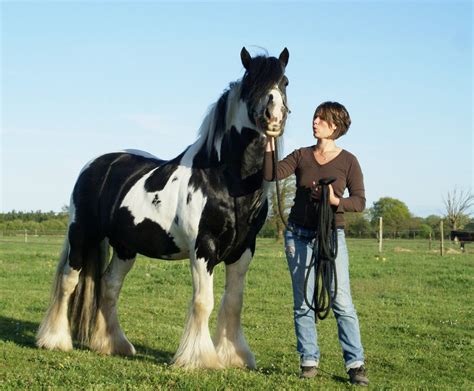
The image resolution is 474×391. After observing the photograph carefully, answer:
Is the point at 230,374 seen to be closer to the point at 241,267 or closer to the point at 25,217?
the point at 241,267

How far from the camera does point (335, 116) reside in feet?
16.3

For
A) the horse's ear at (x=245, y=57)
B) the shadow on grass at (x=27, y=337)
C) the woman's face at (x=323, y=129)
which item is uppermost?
the horse's ear at (x=245, y=57)

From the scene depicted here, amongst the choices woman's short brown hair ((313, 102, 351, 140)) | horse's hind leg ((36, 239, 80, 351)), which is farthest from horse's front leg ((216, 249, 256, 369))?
horse's hind leg ((36, 239, 80, 351))

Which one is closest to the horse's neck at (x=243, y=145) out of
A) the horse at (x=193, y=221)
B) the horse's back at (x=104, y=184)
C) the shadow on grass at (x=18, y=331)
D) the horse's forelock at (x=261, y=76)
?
the horse at (x=193, y=221)

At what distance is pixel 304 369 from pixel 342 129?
196 cm

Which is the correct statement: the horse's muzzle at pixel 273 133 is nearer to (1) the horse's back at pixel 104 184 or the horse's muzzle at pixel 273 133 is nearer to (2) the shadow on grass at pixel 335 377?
(1) the horse's back at pixel 104 184

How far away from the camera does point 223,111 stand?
571 centimetres

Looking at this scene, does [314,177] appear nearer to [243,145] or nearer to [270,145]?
[270,145]

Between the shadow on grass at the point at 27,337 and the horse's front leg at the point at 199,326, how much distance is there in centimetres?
72

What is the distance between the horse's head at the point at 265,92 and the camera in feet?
16.2

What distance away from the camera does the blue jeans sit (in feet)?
16.5

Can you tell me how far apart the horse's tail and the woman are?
2.62 meters

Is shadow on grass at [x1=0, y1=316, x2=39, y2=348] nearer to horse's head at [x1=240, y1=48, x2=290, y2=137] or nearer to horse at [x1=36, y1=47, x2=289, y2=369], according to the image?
horse at [x1=36, y1=47, x2=289, y2=369]

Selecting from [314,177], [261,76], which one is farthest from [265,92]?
[314,177]
